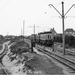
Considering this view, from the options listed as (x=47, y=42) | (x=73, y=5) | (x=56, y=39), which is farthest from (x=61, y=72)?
(x=56, y=39)

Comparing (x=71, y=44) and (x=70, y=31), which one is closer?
(x=71, y=44)

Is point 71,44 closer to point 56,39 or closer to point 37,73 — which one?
point 56,39

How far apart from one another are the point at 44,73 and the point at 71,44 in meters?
25.2

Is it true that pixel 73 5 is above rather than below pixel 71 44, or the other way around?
above

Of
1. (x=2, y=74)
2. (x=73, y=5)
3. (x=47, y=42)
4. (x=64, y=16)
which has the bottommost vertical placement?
(x=2, y=74)

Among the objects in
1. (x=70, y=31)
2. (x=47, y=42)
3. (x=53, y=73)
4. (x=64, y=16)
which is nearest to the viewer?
(x=53, y=73)

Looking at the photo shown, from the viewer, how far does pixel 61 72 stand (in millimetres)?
10734

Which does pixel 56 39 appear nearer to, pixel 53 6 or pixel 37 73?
pixel 53 6

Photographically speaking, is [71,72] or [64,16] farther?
[64,16]

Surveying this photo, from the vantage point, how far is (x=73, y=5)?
19219 millimetres

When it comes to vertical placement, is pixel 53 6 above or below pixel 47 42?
above

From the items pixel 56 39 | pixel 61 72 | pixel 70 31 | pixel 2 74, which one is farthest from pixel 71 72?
pixel 70 31

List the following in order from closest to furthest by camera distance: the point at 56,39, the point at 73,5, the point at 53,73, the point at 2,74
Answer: the point at 53,73 < the point at 2,74 < the point at 73,5 < the point at 56,39

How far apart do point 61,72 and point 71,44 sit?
24.7 m
